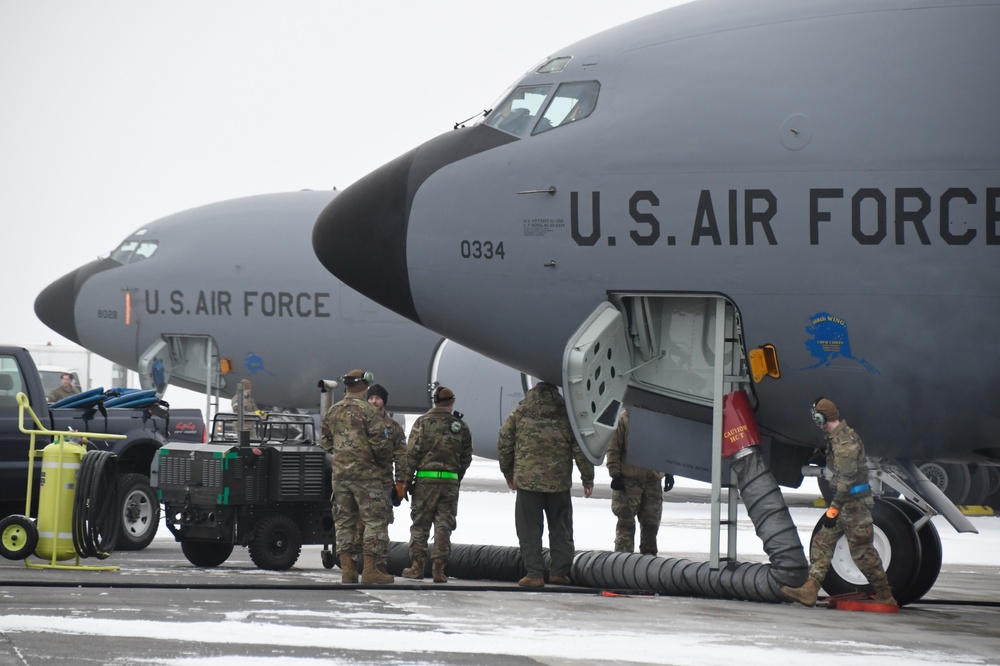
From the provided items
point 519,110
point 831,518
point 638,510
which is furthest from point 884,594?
point 519,110

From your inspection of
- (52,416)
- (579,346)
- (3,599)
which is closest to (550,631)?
(579,346)

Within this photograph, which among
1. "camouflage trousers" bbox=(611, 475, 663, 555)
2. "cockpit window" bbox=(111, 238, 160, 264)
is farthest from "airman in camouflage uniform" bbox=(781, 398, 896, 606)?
"cockpit window" bbox=(111, 238, 160, 264)

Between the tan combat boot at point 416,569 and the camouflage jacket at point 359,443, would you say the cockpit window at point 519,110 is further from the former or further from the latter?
the tan combat boot at point 416,569

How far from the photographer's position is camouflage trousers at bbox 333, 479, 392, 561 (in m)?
11.3

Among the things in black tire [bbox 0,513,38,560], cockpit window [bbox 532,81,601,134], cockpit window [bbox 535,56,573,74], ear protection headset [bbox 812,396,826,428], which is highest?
cockpit window [bbox 535,56,573,74]

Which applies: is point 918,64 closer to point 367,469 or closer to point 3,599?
point 367,469

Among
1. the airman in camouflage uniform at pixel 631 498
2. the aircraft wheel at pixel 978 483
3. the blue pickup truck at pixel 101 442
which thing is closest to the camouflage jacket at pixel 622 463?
the airman in camouflage uniform at pixel 631 498

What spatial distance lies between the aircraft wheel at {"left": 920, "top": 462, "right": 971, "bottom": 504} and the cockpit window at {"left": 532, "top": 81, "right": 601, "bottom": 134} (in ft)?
45.0

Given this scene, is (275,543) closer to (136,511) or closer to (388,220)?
(136,511)

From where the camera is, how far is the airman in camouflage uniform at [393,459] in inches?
458

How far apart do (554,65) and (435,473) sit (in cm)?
390

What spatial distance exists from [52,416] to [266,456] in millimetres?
2937

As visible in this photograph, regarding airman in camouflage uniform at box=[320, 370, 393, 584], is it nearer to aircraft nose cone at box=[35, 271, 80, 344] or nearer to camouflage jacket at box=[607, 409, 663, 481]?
camouflage jacket at box=[607, 409, 663, 481]

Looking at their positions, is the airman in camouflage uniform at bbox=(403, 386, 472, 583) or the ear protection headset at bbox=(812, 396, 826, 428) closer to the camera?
the ear protection headset at bbox=(812, 396, 826, 428)
